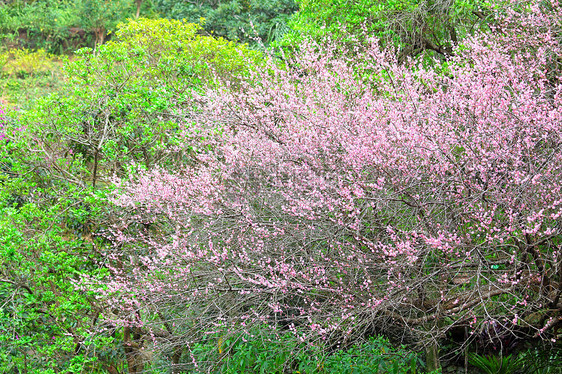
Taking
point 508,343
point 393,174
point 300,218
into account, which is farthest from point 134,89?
point 508,343

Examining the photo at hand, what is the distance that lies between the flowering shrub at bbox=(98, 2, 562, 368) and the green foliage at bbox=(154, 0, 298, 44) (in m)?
12.7

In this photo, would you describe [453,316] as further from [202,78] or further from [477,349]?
[202,78]

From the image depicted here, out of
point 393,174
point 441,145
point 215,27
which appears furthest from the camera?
point 215,27

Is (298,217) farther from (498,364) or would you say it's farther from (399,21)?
(399,21)

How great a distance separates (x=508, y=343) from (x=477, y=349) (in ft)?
1.02

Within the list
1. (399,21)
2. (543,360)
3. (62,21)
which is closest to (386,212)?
(543,360)

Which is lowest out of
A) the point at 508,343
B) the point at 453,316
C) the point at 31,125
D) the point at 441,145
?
the point at 508,343

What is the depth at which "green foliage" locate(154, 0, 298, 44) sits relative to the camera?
18188 mm

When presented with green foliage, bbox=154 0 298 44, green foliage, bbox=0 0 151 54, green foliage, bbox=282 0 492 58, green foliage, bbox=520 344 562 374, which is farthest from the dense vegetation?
green foliage, bbox=0 0 151 54

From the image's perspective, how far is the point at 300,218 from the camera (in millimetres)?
4938

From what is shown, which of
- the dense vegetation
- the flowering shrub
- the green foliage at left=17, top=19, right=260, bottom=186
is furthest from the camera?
the green foliage at left=17, top=19, right=260, bottom=186

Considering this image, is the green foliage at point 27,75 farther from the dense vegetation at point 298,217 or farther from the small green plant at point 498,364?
the small green plant at point 498,364

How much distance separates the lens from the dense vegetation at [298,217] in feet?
13.8

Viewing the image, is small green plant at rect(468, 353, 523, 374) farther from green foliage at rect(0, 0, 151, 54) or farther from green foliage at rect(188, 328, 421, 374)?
green foliage at rect(0, 0, 151, 54)
